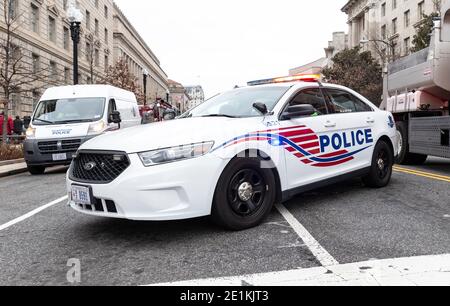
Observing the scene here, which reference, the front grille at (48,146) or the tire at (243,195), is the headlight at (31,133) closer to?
the front grille at (48,146)

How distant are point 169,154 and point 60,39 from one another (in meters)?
36.2

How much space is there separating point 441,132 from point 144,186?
6.38 m

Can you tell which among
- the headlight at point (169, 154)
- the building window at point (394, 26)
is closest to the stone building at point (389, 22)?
the building window at point (394, 26)

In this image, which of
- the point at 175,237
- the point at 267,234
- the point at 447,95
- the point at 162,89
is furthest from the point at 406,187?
the point at 162,89

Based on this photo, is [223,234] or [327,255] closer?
[327,255]

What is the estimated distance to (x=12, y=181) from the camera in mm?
9586

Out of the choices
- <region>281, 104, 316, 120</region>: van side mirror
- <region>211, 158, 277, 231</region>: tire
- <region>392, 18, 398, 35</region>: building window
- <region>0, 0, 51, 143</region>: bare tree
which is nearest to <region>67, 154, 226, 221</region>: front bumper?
<region>211, 158, 277, 231</region>: tire

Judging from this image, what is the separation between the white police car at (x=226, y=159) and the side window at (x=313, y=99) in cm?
2

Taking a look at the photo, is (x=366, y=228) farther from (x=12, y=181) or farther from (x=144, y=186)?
(x=12, y=181)

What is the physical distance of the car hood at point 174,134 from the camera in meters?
3.97

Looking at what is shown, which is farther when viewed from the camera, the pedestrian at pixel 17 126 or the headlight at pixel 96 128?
the pedestrian at pixel 17 126

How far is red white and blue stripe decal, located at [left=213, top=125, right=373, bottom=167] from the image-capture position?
4.59 m

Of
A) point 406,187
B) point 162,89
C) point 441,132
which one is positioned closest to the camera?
point 406,187
